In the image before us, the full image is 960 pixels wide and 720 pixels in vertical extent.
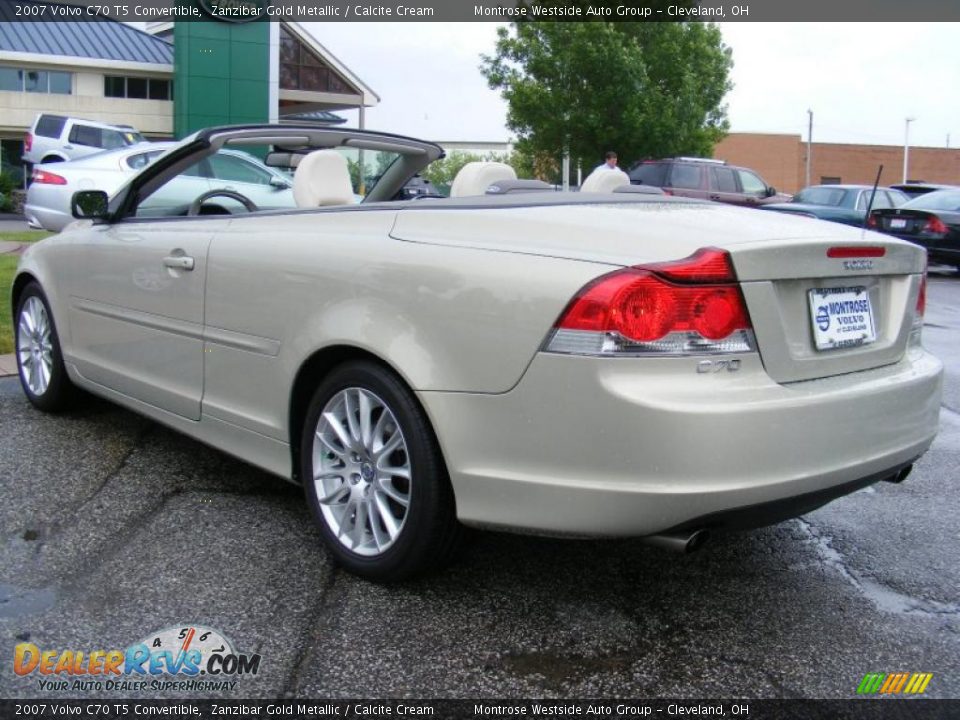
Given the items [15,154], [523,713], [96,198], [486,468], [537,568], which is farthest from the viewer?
[15,154]

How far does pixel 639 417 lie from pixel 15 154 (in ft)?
154

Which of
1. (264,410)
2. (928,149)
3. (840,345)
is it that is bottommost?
(264,410)

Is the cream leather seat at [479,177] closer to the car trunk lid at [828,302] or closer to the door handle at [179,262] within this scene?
the door handle at [179,262]

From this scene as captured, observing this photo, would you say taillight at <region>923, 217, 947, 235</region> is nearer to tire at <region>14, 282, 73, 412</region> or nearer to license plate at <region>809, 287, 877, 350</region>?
license plate at <region>809, 287, 877, 350</region>

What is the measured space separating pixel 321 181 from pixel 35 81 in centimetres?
4474

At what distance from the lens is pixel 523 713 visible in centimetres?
249

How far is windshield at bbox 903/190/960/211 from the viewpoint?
52.9 ft

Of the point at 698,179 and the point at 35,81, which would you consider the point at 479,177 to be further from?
the point at 35,81

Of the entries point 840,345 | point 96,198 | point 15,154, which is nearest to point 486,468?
point 840,345

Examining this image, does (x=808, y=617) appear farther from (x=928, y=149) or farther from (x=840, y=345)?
(x=928, y=149)

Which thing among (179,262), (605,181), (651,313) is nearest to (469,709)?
(651,313)

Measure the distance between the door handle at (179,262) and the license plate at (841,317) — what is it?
239 centimetres

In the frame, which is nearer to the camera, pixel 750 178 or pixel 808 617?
pixel 808 617

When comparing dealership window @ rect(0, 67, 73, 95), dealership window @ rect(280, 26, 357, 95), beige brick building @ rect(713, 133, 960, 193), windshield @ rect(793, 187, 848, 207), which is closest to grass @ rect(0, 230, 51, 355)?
windshield @ rect(793, 187, 848, 207)
